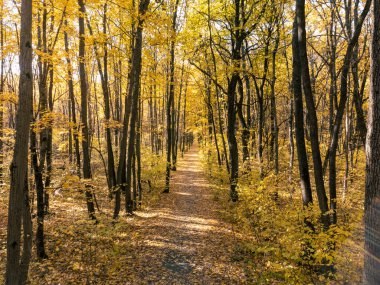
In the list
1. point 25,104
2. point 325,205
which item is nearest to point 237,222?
point 325,205

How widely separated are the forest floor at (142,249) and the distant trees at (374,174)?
139 inches

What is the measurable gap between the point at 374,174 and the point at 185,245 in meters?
6.25

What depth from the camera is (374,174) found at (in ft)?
10.7

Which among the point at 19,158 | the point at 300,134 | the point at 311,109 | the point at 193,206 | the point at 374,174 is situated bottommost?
the point at 193,206

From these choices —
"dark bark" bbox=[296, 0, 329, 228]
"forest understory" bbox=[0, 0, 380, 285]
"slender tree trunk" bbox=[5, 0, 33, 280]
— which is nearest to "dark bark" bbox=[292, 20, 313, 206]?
"forest understory" bbox=[0, 0, 380, 285]

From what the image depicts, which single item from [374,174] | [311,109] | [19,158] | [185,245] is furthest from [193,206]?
[374,174]

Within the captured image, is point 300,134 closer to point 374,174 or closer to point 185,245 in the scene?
point 374,174

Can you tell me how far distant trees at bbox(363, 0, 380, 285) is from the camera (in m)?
3.22

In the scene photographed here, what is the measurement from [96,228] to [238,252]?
14.1 ft

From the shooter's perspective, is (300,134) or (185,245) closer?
(300,134)

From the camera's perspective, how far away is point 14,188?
402 cm

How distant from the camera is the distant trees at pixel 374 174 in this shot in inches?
127

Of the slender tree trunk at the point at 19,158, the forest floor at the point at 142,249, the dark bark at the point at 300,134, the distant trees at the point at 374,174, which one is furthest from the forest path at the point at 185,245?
the distant trees at the point at 374,174

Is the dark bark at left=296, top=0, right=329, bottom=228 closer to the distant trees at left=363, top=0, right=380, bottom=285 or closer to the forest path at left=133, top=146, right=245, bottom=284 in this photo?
the distant trees at left=363, top=0, right=380, bottom=285
